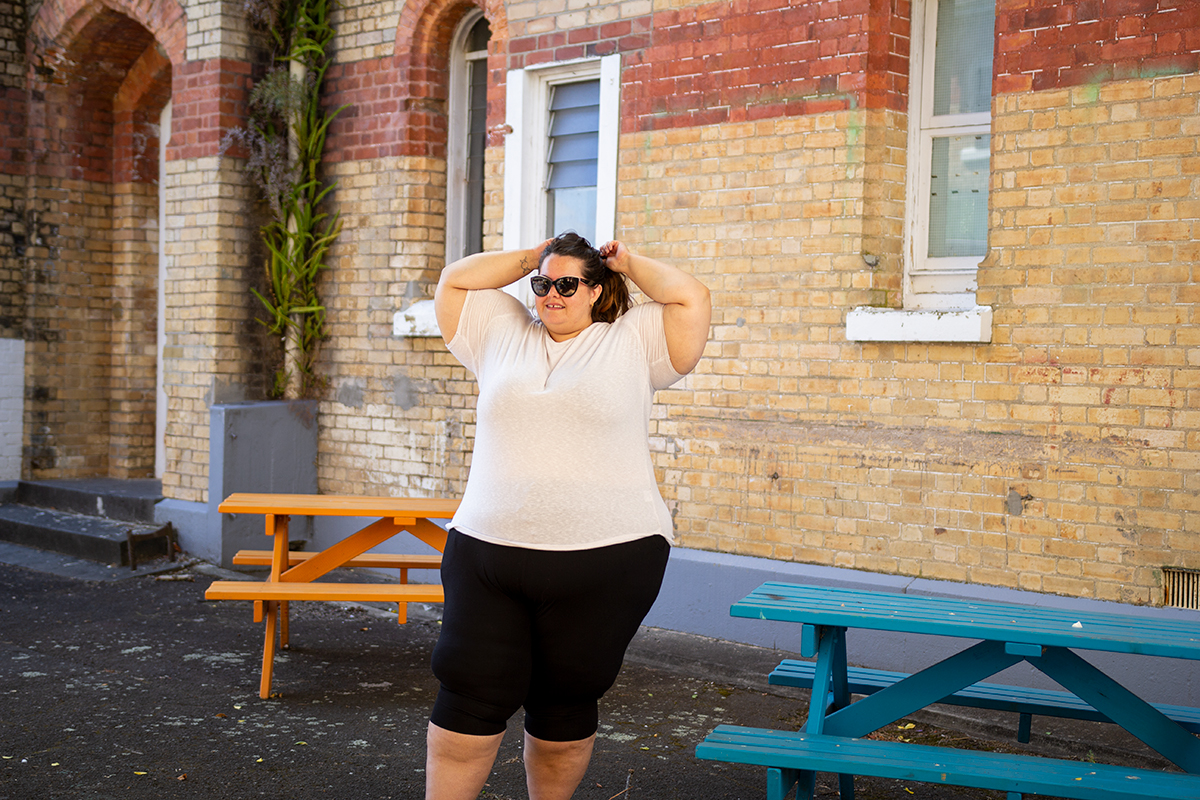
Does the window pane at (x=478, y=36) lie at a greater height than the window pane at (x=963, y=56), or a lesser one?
greater

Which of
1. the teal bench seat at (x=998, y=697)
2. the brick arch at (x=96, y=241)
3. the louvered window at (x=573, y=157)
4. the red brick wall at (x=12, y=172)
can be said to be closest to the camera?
the teal bench seat at (x=998, y=697)

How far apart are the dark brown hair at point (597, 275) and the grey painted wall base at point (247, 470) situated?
5.31m

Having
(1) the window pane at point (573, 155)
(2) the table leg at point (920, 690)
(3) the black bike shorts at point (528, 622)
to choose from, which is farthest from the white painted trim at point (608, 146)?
(3) the black bike shorts at point (528, 622)

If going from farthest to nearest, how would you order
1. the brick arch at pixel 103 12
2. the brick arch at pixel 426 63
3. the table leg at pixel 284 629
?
the brick arch at pixel 103 12, the brick arch at pixel 426 63, the table leg at pixel 284 629

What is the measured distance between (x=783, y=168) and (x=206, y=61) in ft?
15.1

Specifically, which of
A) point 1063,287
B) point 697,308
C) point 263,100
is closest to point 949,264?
point 1063,287

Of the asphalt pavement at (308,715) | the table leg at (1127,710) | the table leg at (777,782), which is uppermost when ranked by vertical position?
the table leg at (1127,710)

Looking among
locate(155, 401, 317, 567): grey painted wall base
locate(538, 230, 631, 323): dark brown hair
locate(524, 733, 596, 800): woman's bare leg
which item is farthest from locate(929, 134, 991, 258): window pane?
locate(155, 401, 317, 567): grey painted wall base

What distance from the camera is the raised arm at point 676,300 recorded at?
3.09 m

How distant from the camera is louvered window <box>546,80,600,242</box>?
7219mm

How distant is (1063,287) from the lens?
5199 mm

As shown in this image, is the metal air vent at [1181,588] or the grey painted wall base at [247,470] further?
the grey painted wall base at [247,470]

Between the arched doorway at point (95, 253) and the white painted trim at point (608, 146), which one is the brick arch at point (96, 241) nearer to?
the arched doorway at point (95, 253)

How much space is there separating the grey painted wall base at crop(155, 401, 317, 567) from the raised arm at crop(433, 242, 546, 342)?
512 cm
